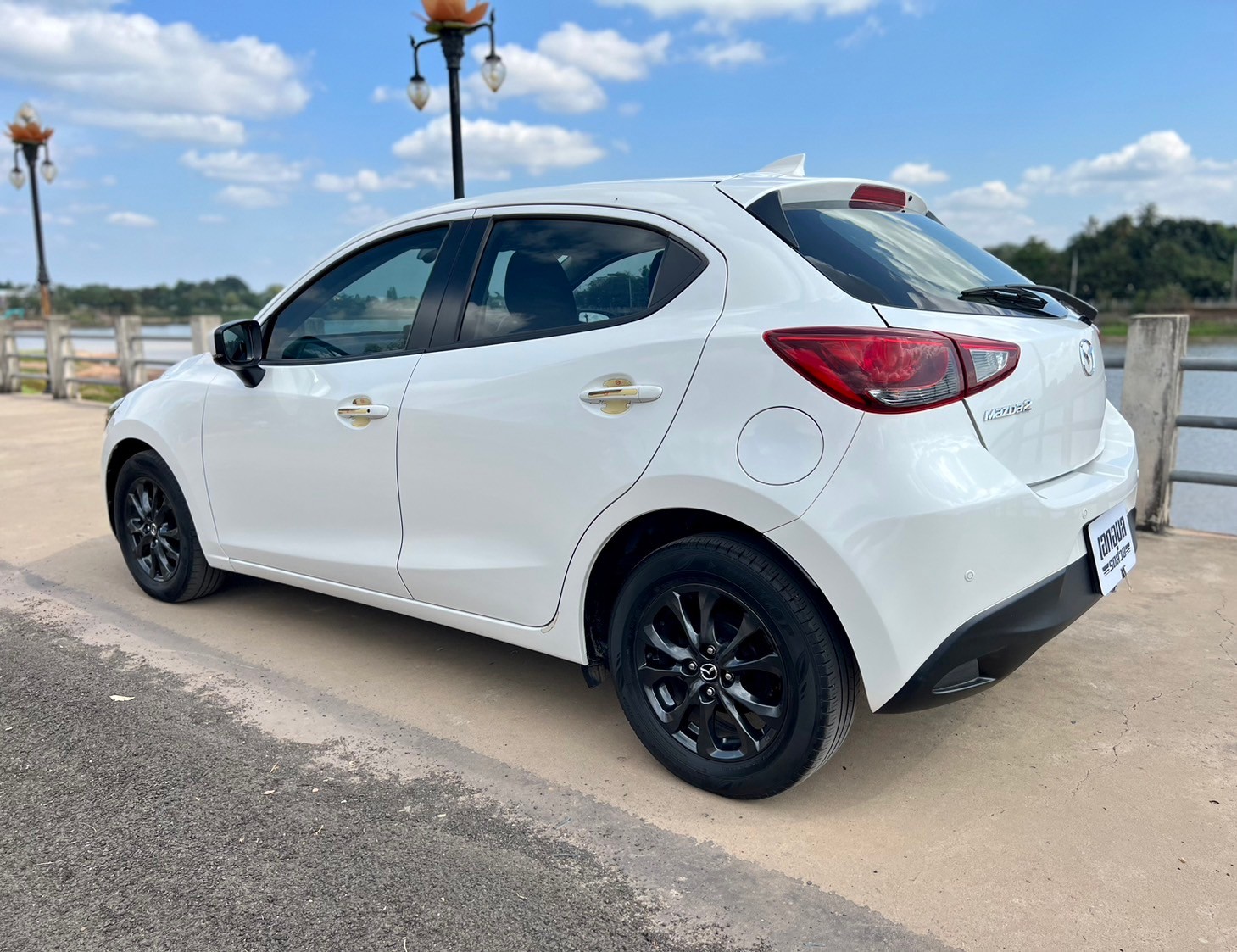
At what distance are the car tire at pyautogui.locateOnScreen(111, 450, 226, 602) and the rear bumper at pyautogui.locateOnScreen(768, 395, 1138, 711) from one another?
3.00 meters

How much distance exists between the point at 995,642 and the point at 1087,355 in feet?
3.35

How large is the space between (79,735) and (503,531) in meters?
1.59

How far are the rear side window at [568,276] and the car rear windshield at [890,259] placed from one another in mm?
348

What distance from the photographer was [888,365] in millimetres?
2322

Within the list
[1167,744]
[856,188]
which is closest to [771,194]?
[856,188]

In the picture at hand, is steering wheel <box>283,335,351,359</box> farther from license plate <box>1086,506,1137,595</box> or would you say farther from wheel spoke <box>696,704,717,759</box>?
license plate <box>1086,506,1137,595</box>

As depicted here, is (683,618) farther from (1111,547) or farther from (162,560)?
(162,560)

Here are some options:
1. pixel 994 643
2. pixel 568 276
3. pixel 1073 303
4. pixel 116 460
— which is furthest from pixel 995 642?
pixel 116 460

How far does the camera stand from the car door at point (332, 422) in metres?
3.36

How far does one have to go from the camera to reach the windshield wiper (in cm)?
272

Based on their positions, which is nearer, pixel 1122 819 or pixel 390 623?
pixel 1122 819

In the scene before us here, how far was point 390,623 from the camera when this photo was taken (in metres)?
4.26

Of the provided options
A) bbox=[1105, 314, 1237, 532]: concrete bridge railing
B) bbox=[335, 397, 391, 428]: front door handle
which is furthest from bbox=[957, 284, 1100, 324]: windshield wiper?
bbox=[1105, 314, 1237, 532]: concrete bridge railing

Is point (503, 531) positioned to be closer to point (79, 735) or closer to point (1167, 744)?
point (79, 735)
